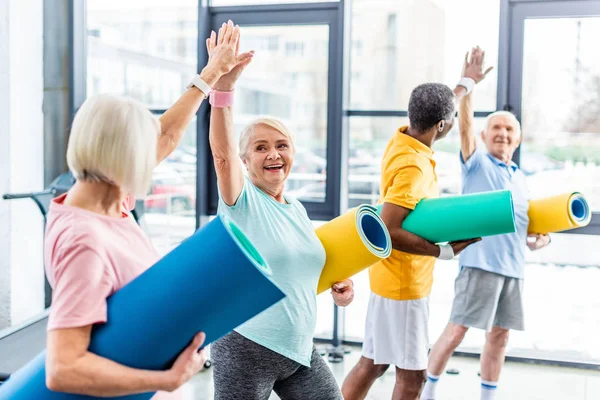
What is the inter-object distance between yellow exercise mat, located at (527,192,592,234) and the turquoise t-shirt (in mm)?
1281

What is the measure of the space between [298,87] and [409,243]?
2048 mm

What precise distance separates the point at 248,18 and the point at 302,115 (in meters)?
0.68

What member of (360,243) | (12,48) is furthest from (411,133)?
(12,48)

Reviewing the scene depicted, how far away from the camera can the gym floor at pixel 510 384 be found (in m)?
3.33

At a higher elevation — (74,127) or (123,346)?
(74,127)

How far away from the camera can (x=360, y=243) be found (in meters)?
1.85

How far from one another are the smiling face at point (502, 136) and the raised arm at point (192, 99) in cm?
178

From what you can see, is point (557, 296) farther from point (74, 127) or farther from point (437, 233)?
point (74, 127)

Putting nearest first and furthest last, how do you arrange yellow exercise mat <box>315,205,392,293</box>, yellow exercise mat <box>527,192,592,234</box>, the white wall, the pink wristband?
1. the pink wristband
2. yellow exercise mat <box>315,205,392,293</box>
3. yellow exercise mat <box>527,192,592,234</box>
4. the white wall

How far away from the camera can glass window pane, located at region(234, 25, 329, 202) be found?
401 centimetres

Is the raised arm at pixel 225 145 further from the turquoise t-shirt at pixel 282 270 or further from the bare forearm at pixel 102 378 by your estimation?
the bare forearm at pixel 102 378

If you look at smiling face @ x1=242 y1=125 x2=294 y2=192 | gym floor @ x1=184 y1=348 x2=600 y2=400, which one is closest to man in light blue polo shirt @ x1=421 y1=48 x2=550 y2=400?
gym floor @ x1=184 y1=348 x2=600 y2=400

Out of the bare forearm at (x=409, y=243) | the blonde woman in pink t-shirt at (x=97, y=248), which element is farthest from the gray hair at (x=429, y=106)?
the blonde woman in pink t-shirt at (x=97, y=248)

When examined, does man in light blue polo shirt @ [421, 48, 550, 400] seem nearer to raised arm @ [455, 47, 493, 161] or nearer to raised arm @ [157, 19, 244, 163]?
raised arm @ [455, 47, 493, 161]
